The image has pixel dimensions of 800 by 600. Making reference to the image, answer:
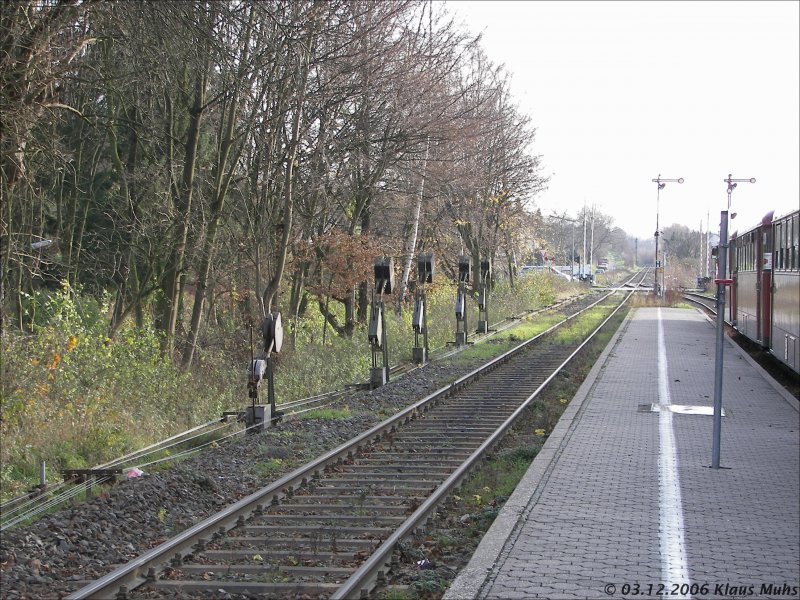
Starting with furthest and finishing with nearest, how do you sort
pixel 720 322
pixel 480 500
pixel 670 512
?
pixel 720 322
pixel 480 500
pixel 670 512

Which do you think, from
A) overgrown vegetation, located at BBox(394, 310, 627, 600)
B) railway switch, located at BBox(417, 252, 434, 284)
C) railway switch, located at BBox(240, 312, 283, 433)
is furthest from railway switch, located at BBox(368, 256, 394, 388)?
railway switch, located at BBox(240, 312, 283, 433)

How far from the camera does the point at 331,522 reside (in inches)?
370

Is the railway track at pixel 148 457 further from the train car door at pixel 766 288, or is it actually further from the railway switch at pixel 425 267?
the train car door at pixel 766 288

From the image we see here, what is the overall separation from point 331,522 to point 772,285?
14516 millimetres

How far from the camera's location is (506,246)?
162 feet

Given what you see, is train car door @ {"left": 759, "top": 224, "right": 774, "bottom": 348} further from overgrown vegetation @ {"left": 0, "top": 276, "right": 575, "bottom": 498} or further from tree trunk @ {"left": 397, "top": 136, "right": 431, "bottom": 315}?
tree trunk @ {"left": 397, "top": 136, "right": 431, "bottom": 315}

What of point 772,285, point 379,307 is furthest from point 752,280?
point 379,307

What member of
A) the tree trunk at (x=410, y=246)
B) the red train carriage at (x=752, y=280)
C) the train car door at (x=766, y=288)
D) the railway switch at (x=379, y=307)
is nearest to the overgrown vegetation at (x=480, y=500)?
the railway switch at (x=379, y=307)

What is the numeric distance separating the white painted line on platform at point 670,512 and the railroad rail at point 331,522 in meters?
2.15

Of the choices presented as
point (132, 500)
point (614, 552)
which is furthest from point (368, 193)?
point (614, 552)

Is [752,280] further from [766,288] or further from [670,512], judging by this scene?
[670,512]

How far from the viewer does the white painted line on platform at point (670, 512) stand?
729 cm

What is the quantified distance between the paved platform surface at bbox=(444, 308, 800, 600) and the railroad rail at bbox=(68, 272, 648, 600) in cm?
93

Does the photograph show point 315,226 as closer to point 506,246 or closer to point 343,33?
point 343,33
